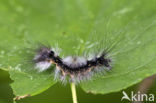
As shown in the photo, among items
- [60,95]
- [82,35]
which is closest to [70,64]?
[82,35]

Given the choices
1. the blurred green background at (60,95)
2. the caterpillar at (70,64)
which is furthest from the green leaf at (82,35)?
the blurred green background at (60,95)

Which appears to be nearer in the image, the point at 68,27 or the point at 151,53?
the point at 68,27

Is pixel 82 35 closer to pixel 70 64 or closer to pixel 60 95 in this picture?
pixel 70 64

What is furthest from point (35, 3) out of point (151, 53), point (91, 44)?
point (151, 53)

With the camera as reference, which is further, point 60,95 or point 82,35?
point 60,95

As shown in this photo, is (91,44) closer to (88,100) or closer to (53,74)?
(53,74)

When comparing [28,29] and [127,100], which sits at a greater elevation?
[28,29]

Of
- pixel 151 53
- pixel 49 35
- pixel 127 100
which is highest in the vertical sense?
pixel 49 35
